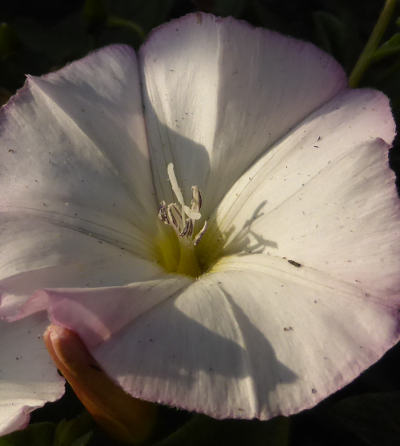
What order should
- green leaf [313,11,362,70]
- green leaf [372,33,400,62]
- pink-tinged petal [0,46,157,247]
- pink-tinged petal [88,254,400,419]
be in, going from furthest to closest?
green leaf [313,11,362,70] → green leaf [372,33,400,62] → pink-tinged petal [0,46,157,247] → pink-tinged petal [88,254,400,419]

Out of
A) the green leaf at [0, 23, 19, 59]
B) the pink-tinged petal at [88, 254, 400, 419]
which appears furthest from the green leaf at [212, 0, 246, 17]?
the pink-tinged petal at [88, 254, 400, 419]

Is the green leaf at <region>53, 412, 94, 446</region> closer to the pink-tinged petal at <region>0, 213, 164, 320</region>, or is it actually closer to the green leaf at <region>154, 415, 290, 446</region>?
the green leaf at <region>154, 415, 290, 446</region>

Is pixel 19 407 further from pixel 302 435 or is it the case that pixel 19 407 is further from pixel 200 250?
pixel 302 435

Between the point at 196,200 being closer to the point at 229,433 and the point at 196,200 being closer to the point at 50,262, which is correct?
the point at 50,262

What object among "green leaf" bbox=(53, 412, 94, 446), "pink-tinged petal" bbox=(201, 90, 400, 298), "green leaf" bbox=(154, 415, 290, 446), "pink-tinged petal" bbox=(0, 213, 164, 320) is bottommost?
"green leaf" bbox=(154, 415, 290, 446)

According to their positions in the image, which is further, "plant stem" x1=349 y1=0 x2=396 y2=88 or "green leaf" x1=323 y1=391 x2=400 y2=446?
"plant stem" x1=349 y1=0 x2=396 y2=88

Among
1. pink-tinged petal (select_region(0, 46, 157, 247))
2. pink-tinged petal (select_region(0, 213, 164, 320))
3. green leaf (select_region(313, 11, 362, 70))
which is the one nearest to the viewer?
pink-tinged petal (select_region(0, 213, 164, 320))

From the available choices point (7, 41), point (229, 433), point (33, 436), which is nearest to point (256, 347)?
point (229, 433)

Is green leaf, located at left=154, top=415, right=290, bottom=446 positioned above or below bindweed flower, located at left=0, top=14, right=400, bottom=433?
below
